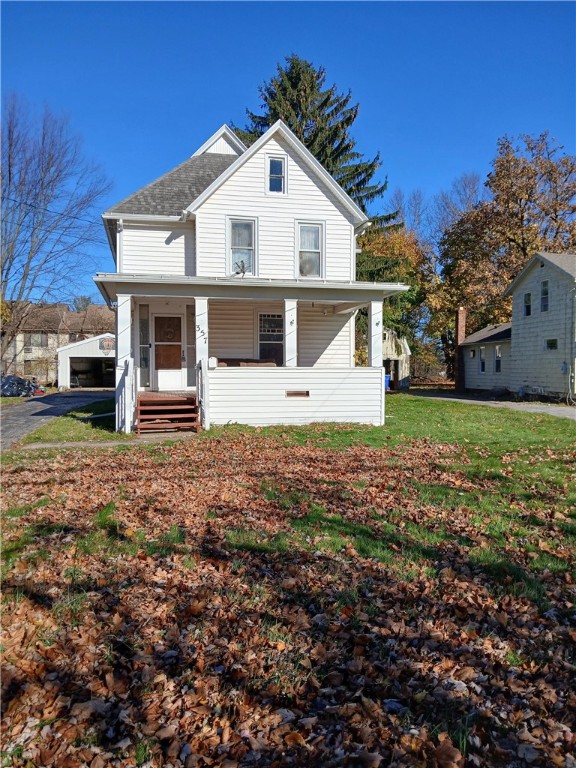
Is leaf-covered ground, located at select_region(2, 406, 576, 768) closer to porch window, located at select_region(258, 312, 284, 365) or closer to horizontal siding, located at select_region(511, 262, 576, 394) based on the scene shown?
porch window, located at select_region(258, 312, 284, 365)

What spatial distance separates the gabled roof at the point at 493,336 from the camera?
27.4 meters

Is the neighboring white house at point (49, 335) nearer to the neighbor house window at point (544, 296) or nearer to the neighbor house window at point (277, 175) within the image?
the neighbor house window at point (277, 175)

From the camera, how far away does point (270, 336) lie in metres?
16.2

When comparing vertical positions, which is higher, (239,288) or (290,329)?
(239,288)

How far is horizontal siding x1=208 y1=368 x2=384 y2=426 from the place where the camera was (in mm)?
13086

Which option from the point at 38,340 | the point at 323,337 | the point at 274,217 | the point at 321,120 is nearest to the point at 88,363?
the point at 38,340

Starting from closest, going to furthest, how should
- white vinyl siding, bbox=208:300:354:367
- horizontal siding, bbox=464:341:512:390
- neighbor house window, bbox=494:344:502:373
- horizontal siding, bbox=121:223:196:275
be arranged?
horizontal siding, bbox=121:223:196:275, white vinyl siding, bbox=208:300:354:367, horizontal siding, bbox=464:341:512:390, neighbor house window, bbox=494:344:502:373

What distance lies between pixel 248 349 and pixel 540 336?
590 inches

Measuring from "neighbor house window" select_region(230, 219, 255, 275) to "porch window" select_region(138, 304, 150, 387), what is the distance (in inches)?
113

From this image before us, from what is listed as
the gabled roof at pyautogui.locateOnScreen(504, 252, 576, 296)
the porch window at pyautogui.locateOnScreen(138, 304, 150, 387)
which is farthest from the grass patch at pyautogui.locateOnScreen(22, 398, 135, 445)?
the gabled roof at pyautogui.locateOnScreen(504, 252, 576, 296)

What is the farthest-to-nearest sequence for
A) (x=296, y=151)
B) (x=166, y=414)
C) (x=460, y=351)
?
(x=460, y=351) < (x=296, y=151) < (x=166, y=414)

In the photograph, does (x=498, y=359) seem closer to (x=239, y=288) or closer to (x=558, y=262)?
(x=558, y=262)

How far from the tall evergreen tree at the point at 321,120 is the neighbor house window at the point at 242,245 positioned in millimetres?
14043

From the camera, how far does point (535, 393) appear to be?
23.6 meters
